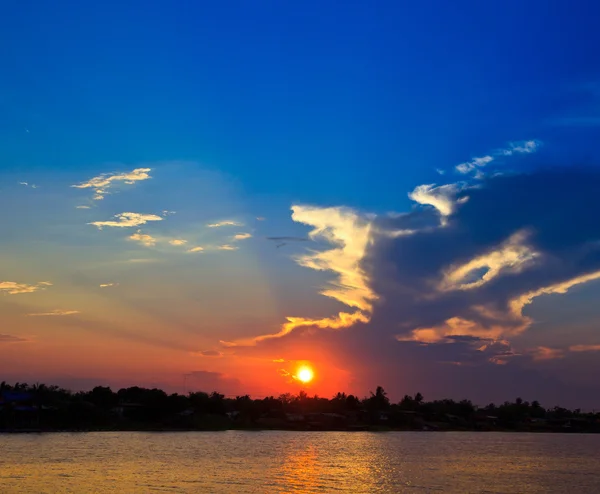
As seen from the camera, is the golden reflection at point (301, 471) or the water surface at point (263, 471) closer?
the water surface at point (263, 471)

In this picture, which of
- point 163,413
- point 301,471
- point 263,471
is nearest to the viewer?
point 263,471

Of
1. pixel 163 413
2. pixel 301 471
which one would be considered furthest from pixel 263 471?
pixel 163 413

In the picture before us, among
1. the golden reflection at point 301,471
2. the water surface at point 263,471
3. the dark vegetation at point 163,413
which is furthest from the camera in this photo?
the dark vegetation at point 163,413

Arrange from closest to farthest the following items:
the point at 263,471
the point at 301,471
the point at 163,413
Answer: the point at 263,471 < the point at 301,471 < the point at 163,413

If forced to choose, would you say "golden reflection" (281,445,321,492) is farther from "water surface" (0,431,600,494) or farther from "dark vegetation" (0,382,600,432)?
"dark vegetation" (0,382,600,432)

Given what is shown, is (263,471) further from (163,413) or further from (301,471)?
(163,413)

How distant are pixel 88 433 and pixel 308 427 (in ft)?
244

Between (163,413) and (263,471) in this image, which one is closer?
(263,471)

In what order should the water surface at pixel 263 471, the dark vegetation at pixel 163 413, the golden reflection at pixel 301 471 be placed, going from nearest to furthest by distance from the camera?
the water surface at pixel 263 471
the golden reflection at pixel 301 471
the dark vegetation at pixel 163 413

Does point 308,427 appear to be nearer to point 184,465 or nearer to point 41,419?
point 41,419

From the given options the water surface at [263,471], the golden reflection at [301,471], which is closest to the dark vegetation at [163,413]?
the water surface at [263,471]

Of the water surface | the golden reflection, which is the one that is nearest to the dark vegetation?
the water surface

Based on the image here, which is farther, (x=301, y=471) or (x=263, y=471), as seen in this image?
(x=301, y=471)

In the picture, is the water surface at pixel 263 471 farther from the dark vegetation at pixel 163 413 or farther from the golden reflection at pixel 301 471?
the dark vegetation at pixel 163 413
